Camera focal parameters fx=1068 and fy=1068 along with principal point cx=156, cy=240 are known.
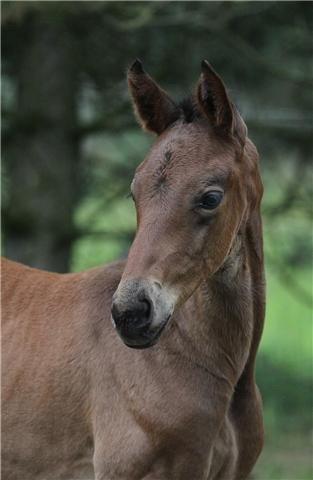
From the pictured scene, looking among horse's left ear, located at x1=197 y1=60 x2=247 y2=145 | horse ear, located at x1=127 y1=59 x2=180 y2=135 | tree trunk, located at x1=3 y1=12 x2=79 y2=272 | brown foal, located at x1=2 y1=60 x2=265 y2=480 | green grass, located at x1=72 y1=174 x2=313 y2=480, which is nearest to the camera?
brown foal, located at x1=2 y1=60 x2=265 y2=480

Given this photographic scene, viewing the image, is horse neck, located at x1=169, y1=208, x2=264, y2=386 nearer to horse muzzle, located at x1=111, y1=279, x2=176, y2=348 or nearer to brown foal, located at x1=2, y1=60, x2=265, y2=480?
brown foal, located at x1=2, y1=60, x2=265, y2=480

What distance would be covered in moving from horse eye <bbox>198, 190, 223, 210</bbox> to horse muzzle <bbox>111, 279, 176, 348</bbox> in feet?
1.27

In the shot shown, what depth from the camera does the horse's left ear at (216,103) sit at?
416 cm

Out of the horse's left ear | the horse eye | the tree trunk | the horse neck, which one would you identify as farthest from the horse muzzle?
the tree trunk

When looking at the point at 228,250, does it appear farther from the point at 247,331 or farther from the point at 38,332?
the point at 38,332

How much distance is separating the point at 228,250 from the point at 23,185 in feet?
15.5

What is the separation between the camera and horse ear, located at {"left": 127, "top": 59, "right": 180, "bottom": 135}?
439 centimetres

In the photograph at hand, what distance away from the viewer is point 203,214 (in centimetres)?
403

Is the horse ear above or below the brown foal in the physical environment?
above

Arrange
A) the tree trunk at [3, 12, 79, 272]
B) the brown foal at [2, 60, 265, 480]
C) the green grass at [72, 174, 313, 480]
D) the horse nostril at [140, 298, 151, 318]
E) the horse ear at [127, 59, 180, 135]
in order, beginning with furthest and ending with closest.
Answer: the tree trunk at [3, 12, 79, 272]
the green grass at [72, 174, 313, 480]
the horse ear at [127, 59, 180, 135]
the brown foal at [2, 60, 265, 480]
the horse nostril at [140, 298, 151, 318]

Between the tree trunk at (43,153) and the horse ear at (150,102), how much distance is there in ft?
13.8

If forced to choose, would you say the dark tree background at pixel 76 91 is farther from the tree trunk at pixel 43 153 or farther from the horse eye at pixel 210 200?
the horse eye at pixel 210 200

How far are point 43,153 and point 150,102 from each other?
442 cm

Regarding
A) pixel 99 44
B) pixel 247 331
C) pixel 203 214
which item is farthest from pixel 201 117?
pixel 99 44
